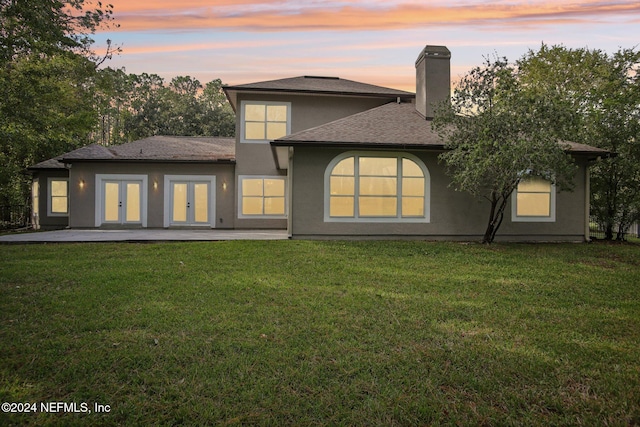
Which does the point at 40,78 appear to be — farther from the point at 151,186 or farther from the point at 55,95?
the point at 151,186

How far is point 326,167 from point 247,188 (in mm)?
4952

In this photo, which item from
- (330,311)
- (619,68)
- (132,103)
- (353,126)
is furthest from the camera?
(132,103)

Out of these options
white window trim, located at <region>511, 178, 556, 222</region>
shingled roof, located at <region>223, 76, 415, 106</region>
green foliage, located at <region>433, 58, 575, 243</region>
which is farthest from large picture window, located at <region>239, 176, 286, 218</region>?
white window trim, located at <region>511, 178, 556, 222</region>

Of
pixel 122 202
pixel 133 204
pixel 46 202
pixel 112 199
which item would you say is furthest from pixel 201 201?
pixel 46 202

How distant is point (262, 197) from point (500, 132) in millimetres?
8633

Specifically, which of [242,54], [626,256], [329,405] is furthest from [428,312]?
[242,54]

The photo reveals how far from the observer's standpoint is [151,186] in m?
14.5

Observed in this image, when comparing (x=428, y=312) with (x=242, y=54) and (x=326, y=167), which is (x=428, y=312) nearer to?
(x=326, y=167)

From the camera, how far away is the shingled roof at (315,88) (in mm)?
13867

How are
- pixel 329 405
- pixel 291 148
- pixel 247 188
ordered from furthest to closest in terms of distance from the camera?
1. pixel 247 188
2. pixel 291 148
3. pixel 329 405

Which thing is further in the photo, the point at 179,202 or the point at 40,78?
the point at 40,78

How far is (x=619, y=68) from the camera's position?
19.9 m

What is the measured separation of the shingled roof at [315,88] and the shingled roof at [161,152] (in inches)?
91.3

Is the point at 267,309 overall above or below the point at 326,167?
below
